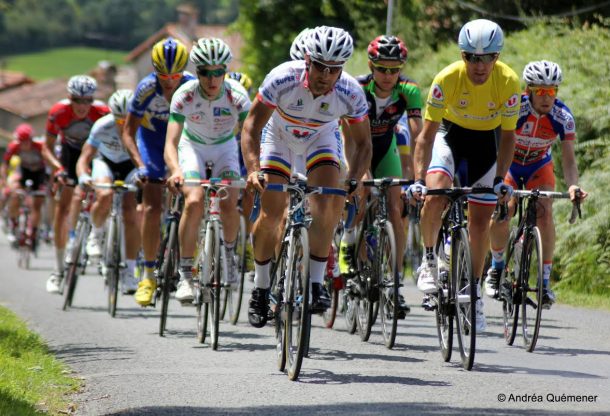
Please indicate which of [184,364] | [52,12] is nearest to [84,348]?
[184,364]

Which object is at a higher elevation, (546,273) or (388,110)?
(388,110)

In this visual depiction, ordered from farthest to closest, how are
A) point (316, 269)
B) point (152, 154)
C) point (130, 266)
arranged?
point (130, 266) < point (152, 154) < point (316, 269)

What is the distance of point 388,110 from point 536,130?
1289mm

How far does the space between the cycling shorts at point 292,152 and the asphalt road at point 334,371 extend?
55.6 inches

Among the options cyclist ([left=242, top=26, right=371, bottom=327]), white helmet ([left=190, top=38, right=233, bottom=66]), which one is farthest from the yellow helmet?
cyclist ([left=242, top=26, right=371, bottom=327])

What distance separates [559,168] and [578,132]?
1.59 ft

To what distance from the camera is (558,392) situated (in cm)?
739

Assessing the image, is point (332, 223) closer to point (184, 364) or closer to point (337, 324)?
point (184, 364)

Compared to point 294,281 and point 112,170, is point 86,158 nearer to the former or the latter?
point 112,170

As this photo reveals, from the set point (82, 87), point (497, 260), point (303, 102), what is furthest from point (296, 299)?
point (82, 87)

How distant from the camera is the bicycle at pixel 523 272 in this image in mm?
9500

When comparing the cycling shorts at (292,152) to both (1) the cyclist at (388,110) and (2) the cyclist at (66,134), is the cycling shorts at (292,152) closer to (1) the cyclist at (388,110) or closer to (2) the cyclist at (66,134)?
(1) the cyclist at (388,110)

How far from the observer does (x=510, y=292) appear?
33.2 ft

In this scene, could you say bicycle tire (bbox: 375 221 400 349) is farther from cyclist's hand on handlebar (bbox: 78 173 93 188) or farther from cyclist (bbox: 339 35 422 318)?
cyclist's hand on handlebar (bbox: 78 173 93 188)
